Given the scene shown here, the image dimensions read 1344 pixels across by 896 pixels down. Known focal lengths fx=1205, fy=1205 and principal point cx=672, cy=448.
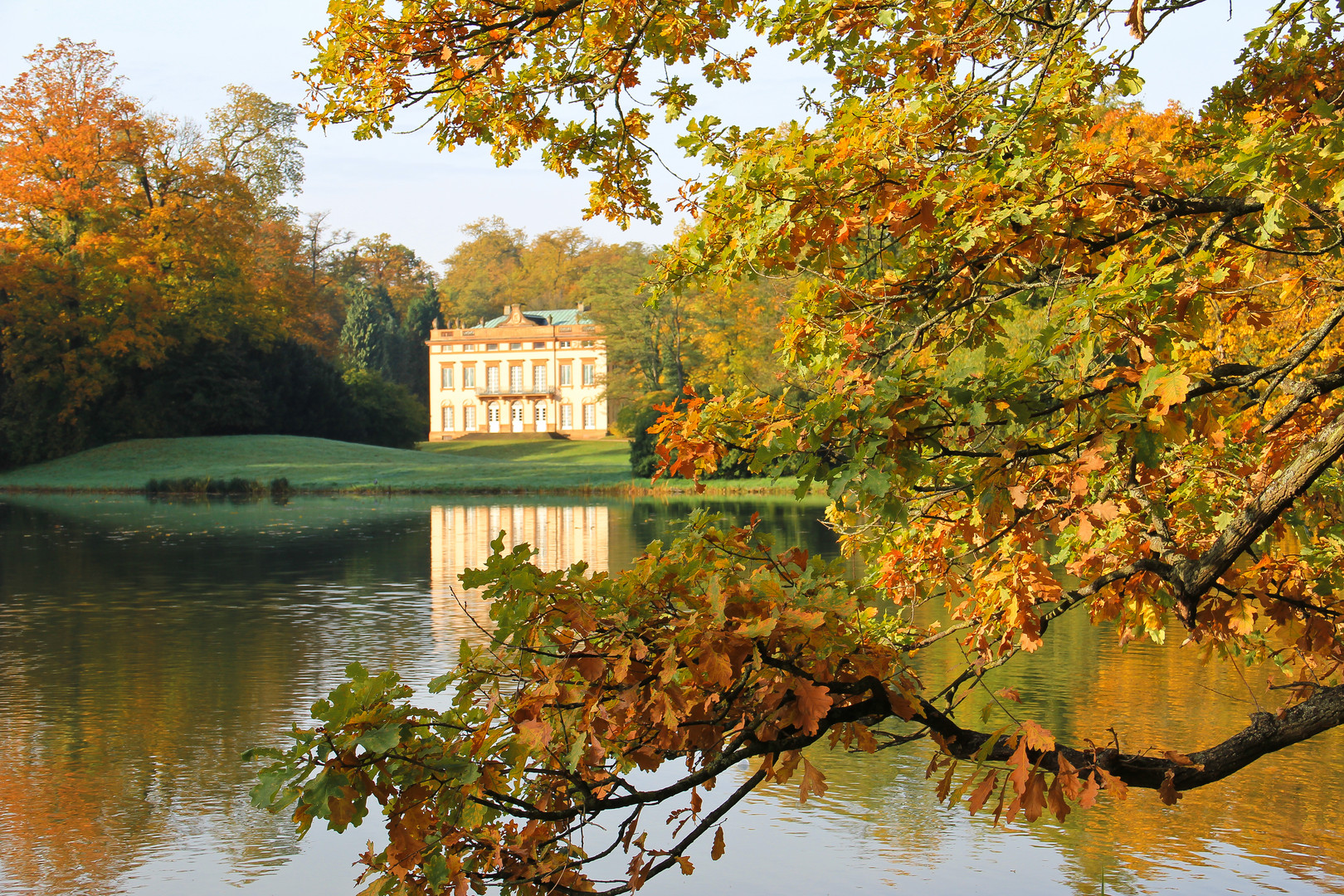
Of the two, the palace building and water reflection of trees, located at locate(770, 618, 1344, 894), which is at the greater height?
the palace building

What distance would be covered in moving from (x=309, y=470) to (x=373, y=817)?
3617 cm

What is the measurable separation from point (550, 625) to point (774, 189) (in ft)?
5.05

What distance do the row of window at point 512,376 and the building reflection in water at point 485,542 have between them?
4755 centimetres

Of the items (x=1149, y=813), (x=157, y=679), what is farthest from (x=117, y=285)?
(x=1149, y=813)

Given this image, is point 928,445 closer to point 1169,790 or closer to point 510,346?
point 1169,790

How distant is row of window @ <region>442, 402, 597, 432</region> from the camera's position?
79.6m

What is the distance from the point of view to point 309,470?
134 feet

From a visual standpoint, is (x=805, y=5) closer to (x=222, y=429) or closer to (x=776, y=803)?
(x=776, y=803)

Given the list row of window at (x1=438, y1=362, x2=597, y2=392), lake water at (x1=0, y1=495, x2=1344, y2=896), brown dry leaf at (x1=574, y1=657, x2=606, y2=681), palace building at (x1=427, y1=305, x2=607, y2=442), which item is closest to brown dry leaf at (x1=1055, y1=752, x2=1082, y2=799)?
brown dry leaf at (x1=574, y1=657, x2=606, y2=681)

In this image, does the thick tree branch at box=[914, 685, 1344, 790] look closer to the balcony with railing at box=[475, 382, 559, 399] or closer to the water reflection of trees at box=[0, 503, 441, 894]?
the water reflection of trees at box=[0, 503, 441, 894]

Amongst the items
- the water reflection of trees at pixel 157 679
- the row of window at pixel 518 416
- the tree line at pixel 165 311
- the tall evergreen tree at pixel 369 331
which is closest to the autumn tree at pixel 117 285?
the tree line at pixel 165 311

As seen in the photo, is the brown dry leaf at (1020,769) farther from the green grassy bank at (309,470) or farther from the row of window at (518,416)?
the row of window at (518,416)

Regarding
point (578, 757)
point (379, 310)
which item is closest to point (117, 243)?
point (379, 310)

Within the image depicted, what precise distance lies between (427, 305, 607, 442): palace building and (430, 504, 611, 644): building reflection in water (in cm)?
4721
